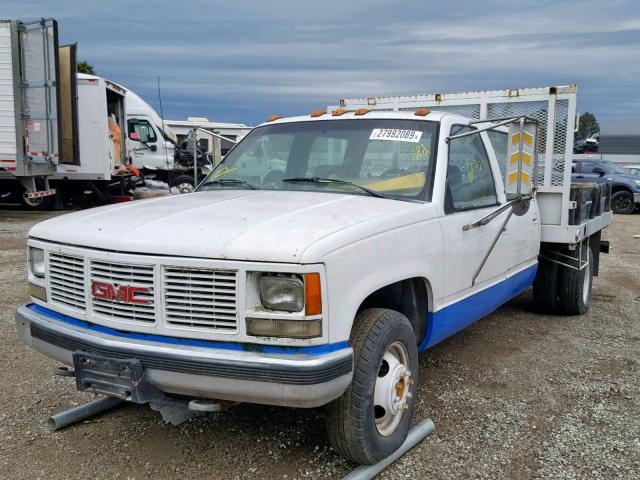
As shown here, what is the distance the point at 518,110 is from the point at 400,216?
3.28 metres

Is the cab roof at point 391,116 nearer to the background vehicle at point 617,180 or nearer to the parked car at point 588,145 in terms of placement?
the background vehicle at point 617,180

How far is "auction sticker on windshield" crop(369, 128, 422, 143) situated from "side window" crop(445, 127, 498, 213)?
0.24m

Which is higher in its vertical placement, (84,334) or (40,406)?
(84,334)

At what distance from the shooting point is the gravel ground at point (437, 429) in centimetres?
334

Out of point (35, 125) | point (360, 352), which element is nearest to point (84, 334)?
point (360, 352)

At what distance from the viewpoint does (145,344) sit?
115 inches

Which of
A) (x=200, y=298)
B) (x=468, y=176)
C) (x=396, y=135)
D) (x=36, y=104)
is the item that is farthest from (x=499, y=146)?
(x=36, y=104)

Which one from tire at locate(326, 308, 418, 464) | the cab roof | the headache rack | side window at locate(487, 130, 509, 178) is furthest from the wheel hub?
the headache rack

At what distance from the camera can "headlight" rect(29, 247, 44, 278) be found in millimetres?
3465

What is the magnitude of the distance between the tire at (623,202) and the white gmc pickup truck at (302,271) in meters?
16.7

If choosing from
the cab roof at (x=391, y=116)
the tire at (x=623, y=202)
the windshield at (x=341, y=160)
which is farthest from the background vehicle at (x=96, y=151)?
the tire at (x=623, y=202)

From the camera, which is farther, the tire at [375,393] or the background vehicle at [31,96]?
the background vehicle at [31,96]

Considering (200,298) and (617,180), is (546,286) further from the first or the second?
(617,180)

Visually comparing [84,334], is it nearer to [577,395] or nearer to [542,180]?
[577,395]
